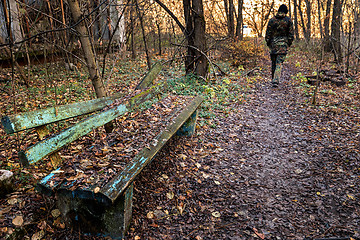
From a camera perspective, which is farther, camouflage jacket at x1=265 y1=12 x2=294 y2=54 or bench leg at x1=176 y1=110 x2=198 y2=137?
camouflage jacket at x1=265 y1=12 x2=294 y2=54

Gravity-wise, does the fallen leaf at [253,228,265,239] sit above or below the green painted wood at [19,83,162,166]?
below

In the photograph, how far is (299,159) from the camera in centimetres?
381

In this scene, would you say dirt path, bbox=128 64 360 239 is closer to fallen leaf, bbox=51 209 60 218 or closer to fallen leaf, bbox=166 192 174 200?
fallen leaf, bbox=166 192 174 200

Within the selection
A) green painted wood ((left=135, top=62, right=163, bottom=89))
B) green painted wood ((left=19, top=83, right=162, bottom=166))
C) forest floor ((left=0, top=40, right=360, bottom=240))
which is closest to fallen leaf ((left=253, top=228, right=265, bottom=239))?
forest floor ((left=0, top=40, right=360, bottom=240))

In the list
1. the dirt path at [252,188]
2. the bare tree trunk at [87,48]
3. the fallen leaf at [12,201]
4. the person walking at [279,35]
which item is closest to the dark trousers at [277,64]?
the person walking at [279,35]

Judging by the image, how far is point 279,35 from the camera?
7855 millimetres

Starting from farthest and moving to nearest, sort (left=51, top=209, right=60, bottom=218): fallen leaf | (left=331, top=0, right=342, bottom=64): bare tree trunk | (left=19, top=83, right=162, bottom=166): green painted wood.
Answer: (left=331, top=0, right=342, bottom=64): bare tree trunk → (left=51, top=209, right=60, bottom=218): fallen leaf → (left=19, top=83, right=162, bottom=166): green painted wood

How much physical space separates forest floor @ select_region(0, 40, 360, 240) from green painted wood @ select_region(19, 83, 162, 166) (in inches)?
25.3

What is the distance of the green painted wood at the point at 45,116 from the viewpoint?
2200 mm

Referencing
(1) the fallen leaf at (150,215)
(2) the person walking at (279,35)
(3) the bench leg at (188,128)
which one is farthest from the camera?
(2) the person walking at (279,35)

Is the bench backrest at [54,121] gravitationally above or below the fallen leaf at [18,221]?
above

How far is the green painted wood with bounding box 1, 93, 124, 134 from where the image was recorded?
7.22ft

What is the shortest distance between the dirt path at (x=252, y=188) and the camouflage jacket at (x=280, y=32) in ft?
12.1

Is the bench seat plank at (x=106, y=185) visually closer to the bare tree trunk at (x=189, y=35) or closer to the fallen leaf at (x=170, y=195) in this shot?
the fallen leaf at (x=170, y=195)
